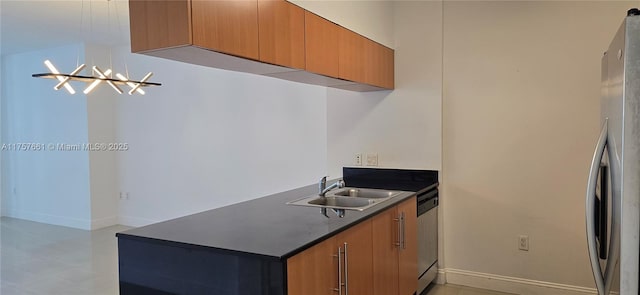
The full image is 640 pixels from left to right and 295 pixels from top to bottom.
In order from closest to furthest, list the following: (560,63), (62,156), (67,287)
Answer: (560,63), (67,287), (62,156)

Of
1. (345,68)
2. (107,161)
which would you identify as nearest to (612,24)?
(345,68)

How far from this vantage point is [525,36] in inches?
128

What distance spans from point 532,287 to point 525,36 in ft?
6.39

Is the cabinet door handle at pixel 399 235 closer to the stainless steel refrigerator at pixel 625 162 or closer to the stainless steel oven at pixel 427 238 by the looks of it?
the stainless steel oven at pixel 427 238

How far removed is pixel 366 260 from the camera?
91.8 inches

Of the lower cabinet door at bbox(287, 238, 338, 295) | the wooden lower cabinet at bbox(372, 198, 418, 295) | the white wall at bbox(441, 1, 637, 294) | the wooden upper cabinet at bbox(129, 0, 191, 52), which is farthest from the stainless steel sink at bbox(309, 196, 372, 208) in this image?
the wooden upper cabinet at bbox(129, 0, 191, 52)

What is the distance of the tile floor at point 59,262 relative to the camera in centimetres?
359

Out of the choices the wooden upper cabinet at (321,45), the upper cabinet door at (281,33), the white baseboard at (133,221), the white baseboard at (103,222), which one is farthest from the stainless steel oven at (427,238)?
the white baseboard at (103,222)

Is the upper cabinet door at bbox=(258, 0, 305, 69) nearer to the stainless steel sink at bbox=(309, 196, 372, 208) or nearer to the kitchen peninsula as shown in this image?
the kitchen peninsula

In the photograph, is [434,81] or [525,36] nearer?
[525,36]

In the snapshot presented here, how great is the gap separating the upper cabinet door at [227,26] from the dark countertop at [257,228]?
82 centimetres

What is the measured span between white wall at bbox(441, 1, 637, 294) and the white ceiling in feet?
10.4

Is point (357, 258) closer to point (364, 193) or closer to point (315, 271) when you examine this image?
point (315, 271)

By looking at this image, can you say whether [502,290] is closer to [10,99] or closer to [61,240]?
[61,240]
